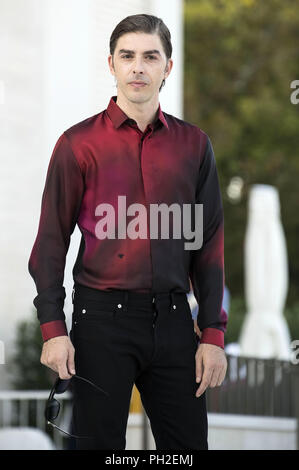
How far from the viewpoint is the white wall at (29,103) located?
26.7 ft

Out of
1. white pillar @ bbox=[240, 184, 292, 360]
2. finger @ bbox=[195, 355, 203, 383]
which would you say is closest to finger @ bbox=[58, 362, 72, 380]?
finger @ bbox=[195, 355, 203, 383]

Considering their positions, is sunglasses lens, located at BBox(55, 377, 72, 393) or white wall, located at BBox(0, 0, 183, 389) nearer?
sunglasses lens, located at BBox(55, 377, 72, 393)

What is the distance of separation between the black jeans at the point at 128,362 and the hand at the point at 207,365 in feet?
0.05

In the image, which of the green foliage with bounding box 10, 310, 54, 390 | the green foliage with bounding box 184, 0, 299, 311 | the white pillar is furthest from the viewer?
the green foliage with bounding box 184, 0, 299, 311

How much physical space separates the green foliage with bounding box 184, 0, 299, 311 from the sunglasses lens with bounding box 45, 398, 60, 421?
19747 mm

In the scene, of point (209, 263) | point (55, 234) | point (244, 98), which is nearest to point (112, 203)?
point (55, 234)

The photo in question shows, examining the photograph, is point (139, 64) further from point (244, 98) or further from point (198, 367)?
point (244, 98)

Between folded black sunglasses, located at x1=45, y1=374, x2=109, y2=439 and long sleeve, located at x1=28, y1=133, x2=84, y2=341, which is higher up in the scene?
long sleeve, located at x1=28, y1=133, x2=84, y2=341

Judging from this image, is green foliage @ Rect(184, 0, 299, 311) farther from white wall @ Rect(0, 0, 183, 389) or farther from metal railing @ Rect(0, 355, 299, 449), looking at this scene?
metal railing @ Rect(0, 355, 299, 449)

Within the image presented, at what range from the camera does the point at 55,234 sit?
2.33 meters

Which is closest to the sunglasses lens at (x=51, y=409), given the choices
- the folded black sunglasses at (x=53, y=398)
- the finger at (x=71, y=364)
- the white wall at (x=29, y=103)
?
the folded black sunglasses at (x=53, y=398)

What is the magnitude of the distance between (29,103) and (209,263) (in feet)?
20.5

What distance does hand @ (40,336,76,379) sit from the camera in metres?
2.24
